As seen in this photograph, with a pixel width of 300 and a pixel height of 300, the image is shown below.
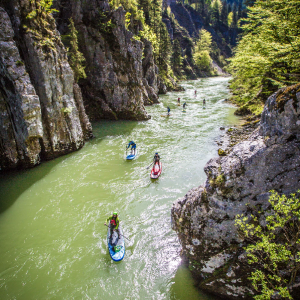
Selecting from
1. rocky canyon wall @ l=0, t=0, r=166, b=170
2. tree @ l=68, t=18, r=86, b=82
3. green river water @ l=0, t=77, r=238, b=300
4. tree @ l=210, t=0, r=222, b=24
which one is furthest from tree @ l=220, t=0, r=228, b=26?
green river water @ l=0, t=77, r=238, b=300

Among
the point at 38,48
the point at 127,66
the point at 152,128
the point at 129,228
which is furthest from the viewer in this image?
the point at 127,66

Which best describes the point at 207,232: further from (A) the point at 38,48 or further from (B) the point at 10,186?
(A) the point at 38,48

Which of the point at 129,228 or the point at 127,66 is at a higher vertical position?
the point at 127,66

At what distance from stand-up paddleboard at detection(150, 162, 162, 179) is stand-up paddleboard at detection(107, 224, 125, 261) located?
537cm

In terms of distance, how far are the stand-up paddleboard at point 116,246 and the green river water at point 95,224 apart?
28 centimetres

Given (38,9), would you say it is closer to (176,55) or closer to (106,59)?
(106,59)

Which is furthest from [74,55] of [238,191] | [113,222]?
[238,191]

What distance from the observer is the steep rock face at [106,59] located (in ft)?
78.8

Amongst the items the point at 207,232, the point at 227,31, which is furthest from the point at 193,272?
the point at 227,31

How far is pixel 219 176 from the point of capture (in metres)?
6.02

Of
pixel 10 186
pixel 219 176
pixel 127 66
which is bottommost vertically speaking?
pixel 10 186

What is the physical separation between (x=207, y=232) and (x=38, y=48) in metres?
16.6

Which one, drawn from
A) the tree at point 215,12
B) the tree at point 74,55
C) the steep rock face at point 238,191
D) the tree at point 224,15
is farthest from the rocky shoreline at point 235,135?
the tree at point 224,15

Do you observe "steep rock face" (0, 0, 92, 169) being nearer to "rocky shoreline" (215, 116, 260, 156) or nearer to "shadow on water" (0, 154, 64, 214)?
"shadow on water" (0, 154, 64, 214)
